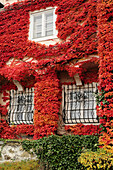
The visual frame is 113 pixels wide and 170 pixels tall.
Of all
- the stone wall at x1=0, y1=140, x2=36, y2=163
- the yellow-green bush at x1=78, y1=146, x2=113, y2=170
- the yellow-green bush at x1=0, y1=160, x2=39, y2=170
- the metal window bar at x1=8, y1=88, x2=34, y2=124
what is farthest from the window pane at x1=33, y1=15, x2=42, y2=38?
the yellow-green bush at x1=78, y1=146, x2=113, y2=170

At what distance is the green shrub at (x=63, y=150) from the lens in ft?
22.3

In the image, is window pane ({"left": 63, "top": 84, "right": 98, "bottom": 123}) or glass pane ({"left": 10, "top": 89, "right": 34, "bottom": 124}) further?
glass pane ({"left": 10, "top": 89, "right": 34, "bottom": 124})

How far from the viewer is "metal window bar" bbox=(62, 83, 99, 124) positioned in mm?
8558

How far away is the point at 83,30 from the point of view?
28.2 ft

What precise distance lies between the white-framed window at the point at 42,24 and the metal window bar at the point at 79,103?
259 centimetres

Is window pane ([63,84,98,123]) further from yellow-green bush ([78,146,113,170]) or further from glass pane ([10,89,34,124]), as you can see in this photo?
yellow-green bush ([78,146,113,170])

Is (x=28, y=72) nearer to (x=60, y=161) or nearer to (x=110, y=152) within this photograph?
(x=60, y=161)

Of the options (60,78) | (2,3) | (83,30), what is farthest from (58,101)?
(2,3)

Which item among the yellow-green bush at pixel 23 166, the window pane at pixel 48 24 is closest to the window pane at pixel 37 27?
the window pane at pixel 48 24

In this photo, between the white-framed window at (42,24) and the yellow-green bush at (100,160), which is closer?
the yellow-green bush at (100,160)

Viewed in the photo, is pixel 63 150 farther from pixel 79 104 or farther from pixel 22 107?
pixel 22 107

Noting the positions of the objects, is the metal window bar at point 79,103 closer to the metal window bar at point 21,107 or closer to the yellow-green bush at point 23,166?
the metal window bar at point 21,107

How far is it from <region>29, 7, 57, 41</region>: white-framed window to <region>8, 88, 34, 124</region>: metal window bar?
2.51m

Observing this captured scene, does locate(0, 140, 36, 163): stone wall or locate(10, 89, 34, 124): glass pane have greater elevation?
locate(10, 89, 34, 124): glass pane
